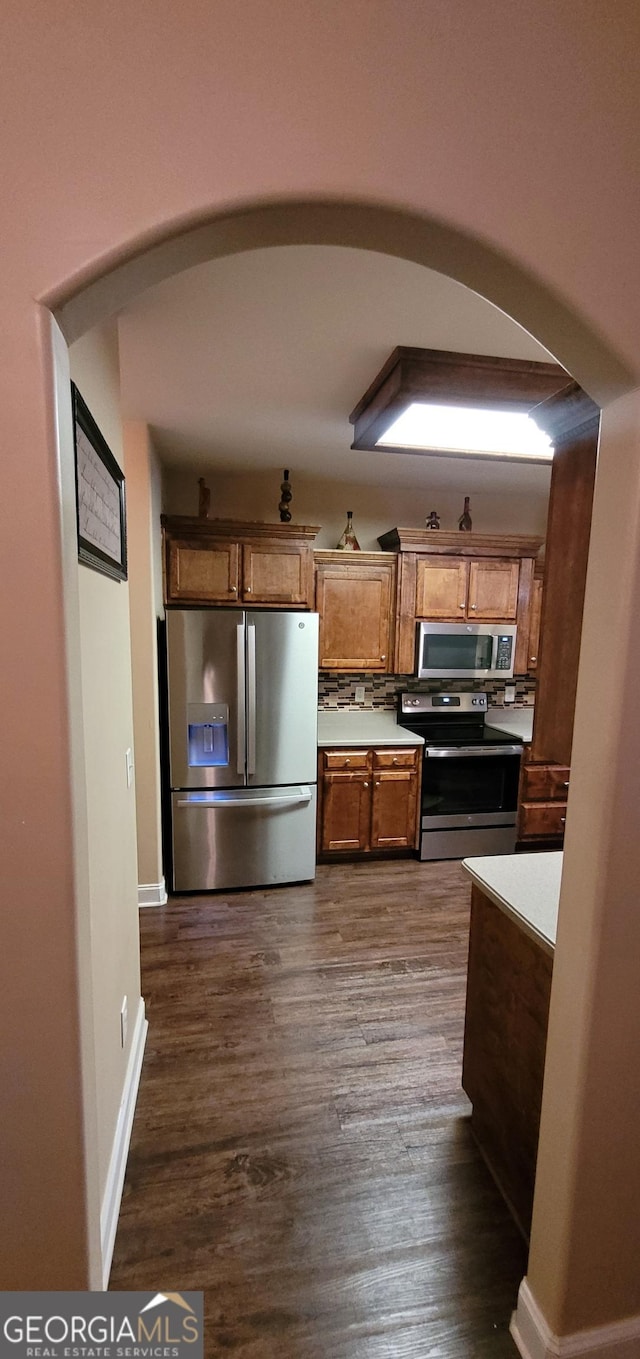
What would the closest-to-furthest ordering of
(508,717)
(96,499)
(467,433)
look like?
1. (96,499)
2. (467,433)
3. (508,717)

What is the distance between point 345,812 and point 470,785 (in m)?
0.87

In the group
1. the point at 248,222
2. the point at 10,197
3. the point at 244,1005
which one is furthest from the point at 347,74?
the point at 244,1005

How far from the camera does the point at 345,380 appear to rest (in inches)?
85.2

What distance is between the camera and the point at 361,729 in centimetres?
372

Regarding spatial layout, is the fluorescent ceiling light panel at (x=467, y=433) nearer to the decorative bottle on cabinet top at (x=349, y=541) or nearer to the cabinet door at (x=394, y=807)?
the decorative bottle on cabinet top at (x=349, y=541)

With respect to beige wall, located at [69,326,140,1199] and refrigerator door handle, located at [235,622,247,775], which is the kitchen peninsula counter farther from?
refrigerator door handle, located at [235,622,247,775]

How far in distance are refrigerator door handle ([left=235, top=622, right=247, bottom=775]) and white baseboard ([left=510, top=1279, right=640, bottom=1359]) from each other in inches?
90.0

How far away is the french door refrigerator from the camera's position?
2.99 m

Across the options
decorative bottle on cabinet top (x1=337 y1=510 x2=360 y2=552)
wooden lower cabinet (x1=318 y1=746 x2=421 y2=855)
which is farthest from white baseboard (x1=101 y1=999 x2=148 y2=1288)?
decorative bottle on cabinet top (x1=337 y1=510 x2=360 y2=552)

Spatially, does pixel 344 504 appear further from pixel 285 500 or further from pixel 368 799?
pixel 368 799

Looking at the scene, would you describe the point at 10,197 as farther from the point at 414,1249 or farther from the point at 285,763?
the point at 285,763

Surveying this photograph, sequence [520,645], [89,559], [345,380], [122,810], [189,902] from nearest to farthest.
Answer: [89,559]
[122,810]
[345,380]
[189,902]
[520,645]

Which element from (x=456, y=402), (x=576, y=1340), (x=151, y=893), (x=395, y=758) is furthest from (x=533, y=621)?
(x=576, y=1340)

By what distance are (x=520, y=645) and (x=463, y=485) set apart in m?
1.20
